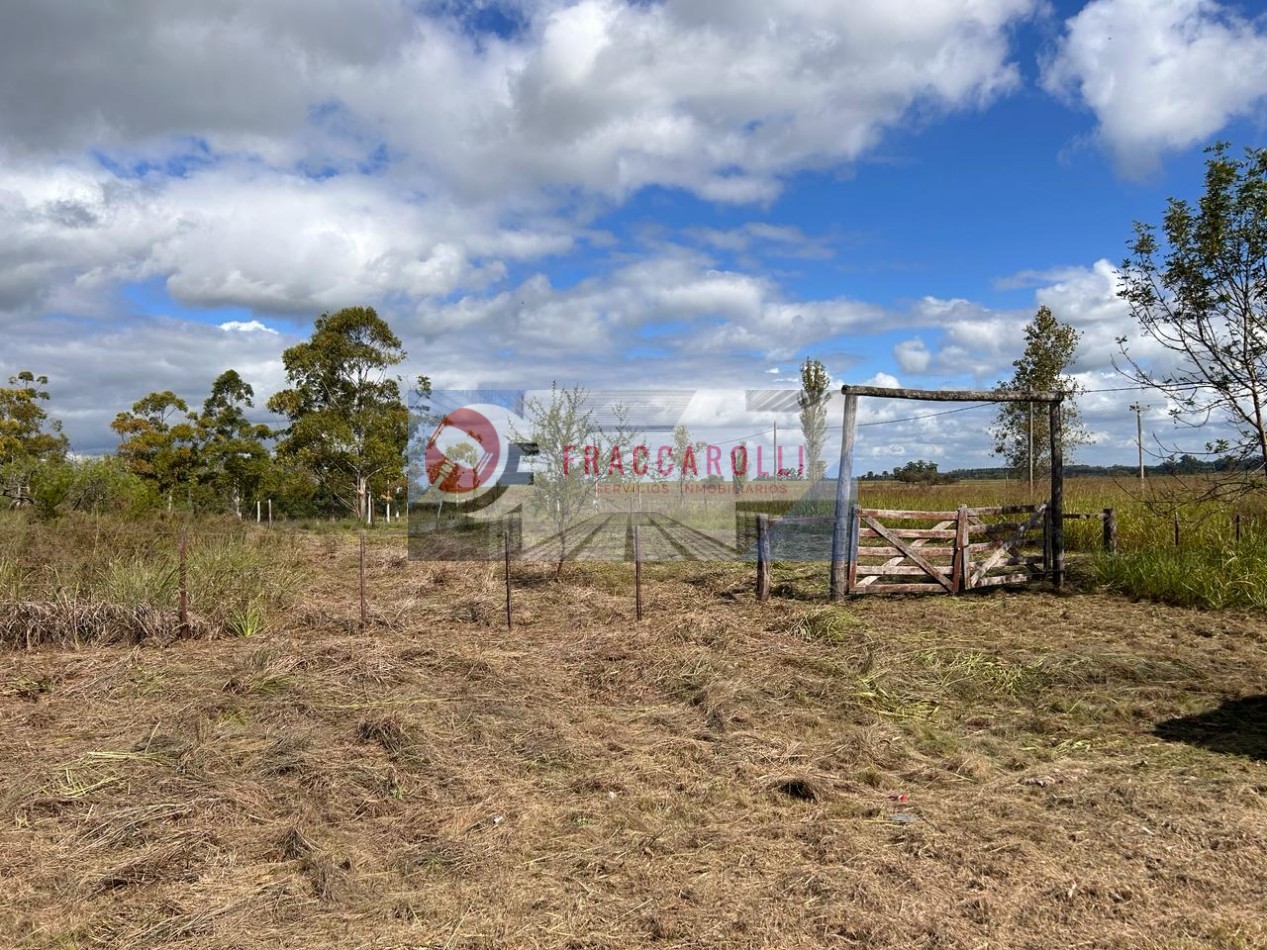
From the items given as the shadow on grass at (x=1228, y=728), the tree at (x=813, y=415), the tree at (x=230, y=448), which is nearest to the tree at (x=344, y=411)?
the tree at (x=230, y=448)

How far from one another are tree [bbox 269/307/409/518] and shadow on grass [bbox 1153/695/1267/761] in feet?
90.5

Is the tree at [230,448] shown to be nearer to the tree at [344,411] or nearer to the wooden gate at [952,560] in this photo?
the tree at [344,411]

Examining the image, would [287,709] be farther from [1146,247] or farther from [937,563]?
[1146,247]

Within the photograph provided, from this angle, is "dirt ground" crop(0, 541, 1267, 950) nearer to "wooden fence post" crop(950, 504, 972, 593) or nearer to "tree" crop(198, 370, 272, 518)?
"wooden fence post" crop(950, 504, 972, 593)

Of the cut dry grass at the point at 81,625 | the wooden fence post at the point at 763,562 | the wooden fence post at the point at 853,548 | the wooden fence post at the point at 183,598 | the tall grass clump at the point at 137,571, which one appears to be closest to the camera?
the cut dry grass at the point at 81,625

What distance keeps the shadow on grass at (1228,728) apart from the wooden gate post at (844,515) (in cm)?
528

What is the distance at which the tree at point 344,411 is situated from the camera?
29922 mm

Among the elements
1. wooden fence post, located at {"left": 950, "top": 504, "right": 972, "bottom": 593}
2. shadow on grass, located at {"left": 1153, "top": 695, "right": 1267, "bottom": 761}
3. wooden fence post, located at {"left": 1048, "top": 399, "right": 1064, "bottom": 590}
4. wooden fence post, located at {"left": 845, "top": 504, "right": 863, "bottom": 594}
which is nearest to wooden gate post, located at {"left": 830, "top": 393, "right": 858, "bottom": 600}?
wooden fence post, located at {"left": 845, "top": 504, "right": 863, "bottom": 594}

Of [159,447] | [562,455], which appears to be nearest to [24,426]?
[159,447]

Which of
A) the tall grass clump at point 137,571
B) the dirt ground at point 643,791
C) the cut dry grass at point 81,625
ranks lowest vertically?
the dirt ground at point 643,791

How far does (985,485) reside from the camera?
27.9m

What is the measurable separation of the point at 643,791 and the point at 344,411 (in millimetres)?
28583

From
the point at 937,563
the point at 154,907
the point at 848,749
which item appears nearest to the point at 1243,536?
the point at 937,563

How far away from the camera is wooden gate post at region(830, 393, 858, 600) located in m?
11.3
